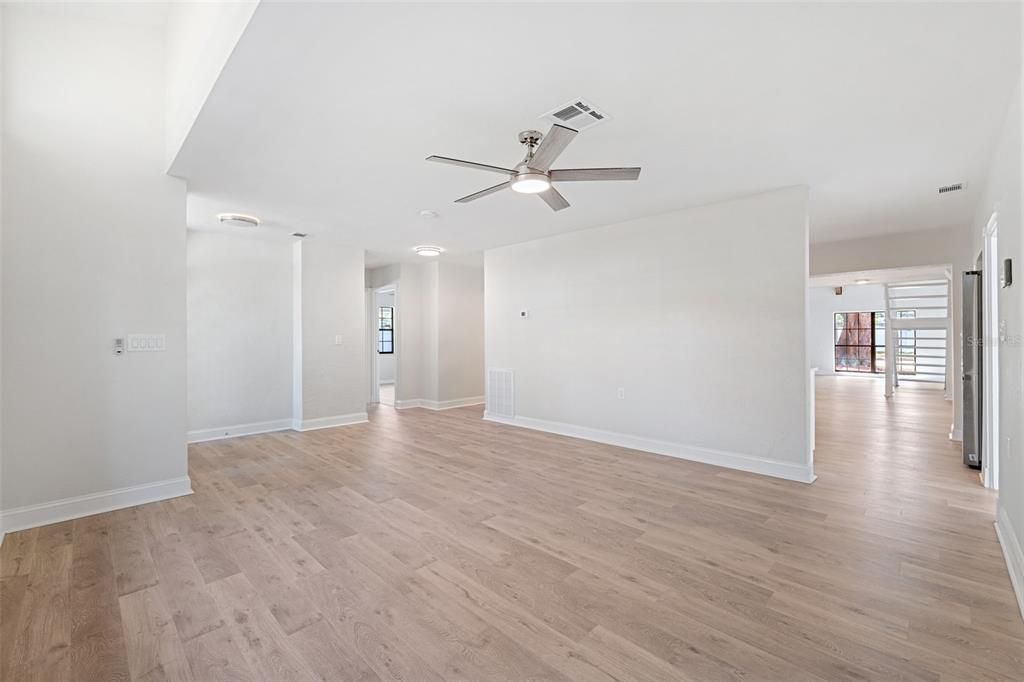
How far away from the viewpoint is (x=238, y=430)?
579 cm

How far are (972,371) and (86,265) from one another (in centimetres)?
756

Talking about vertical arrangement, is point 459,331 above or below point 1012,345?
above

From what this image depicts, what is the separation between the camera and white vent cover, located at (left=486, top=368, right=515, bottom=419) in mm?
6473

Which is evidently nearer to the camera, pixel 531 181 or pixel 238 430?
pixel 531 181

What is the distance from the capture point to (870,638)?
1.83 meters

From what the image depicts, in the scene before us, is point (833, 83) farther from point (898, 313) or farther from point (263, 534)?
point (898, 313)

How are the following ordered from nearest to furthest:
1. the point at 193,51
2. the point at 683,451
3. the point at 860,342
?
the point at 193,51 → the point at 683,451 → the point at 860,342

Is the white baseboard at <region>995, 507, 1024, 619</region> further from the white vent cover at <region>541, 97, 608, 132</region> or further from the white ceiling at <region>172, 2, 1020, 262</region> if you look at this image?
the white vent cover at <region>541, 97, 608, 132</region>

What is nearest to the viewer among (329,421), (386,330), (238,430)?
(238,430)

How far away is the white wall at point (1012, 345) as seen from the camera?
220cm

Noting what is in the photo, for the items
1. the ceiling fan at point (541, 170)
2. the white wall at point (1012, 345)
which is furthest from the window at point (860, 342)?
the ceiling fan at point (541, 170)

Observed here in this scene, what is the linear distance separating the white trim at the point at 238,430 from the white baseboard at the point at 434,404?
207 cm

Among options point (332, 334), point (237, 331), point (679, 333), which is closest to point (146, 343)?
point (237, 331)

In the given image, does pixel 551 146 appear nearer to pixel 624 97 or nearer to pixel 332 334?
pixel 624 97
